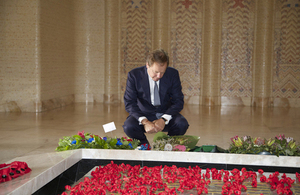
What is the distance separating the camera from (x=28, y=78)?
27.3 ft

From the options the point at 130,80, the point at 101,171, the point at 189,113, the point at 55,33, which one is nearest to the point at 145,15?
the point at 55,33

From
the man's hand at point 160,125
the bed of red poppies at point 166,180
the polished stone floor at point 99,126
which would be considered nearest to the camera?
the bed of red poppies at point 166,180

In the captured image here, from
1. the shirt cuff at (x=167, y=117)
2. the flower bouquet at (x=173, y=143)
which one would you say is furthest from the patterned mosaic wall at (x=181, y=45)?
the flower bouquet at (x=173, y=143)

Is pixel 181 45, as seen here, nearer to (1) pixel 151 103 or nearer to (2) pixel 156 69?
(1) pixel 151 103

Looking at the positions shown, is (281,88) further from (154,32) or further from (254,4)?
(154,32)

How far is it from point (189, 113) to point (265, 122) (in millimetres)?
2192

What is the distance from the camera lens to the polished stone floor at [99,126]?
493 cm

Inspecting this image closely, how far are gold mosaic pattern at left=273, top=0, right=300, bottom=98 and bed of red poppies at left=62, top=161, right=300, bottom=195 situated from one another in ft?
28.6

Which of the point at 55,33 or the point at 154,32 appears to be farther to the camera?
the point at 154,32

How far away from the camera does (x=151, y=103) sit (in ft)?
13.5

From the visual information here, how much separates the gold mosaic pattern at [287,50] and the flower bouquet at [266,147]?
7.95m

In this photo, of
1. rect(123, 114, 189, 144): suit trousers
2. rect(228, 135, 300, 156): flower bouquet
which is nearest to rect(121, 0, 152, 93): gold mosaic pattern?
rect(123, 114, 189, 144): suit trousers

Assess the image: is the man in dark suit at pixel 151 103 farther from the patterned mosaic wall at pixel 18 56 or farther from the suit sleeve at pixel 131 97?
→ the patterned mosaic wall at pixel 18 56

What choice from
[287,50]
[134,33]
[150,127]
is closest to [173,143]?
[150,127]
